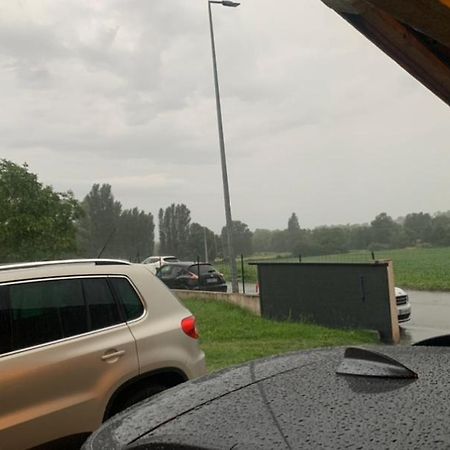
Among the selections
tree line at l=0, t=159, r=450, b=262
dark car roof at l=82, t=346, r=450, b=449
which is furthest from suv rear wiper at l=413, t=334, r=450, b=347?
tree line at l=0, t=159, r=450, b=262

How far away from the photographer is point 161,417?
6.06 feet

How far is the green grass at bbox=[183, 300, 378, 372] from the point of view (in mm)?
8492

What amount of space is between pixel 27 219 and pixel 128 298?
17.1 metres

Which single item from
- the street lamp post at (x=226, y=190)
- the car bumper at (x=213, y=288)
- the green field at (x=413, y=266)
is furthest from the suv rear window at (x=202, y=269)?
the street lamp post at (x=226, y=190)

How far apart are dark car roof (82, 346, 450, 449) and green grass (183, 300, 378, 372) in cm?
549

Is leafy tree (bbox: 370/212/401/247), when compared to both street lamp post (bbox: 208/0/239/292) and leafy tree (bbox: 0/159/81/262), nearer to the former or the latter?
street lamp post (bbox: 208/0/239/292)

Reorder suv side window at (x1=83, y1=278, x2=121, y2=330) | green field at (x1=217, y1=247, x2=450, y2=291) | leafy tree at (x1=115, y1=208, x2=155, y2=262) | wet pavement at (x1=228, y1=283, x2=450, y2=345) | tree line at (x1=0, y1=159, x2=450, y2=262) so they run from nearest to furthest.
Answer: suv side window at (x1=83, y1=278, x2=121, y2=330) → wet pavement at (x1=228, y1=283, x2=450, y2=345) → green field at (x1=217, y1=247, x2=450, y2=291) → tree line at (x1=0, y1=159, x2=450, y2=262) → leafy tree at (x1=115, y1=208, x2=155, y2=262)

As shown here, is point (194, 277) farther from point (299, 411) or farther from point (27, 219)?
point (299, 411)

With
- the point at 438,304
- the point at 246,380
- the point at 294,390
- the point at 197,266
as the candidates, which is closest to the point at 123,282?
the point at 246,380

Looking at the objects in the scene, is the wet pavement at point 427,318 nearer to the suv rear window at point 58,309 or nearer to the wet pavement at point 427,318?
the wet pavement at point 427,318

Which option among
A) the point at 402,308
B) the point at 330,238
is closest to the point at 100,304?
the point at 402,308

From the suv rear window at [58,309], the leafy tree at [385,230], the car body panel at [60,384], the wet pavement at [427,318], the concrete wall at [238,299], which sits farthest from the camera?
the leafy tree at [385,230]

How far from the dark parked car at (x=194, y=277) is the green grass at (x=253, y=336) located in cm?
627

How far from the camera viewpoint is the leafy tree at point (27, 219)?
2017 cm
